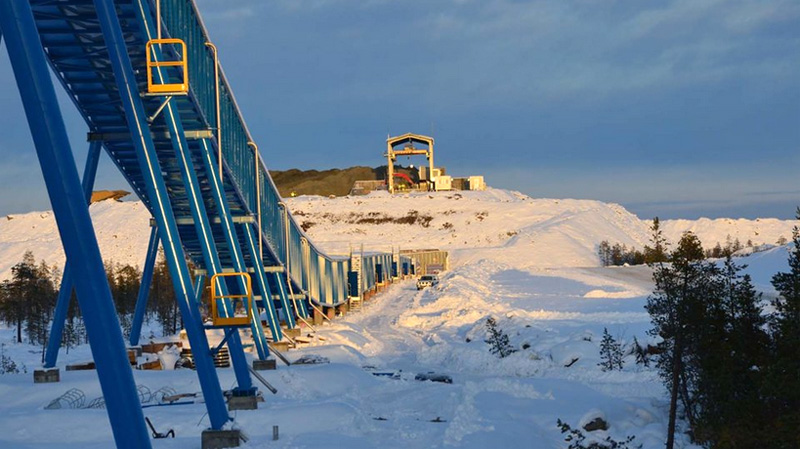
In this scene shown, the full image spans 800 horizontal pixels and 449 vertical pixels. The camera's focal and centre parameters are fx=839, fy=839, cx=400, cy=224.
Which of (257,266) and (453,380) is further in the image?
(257,266)

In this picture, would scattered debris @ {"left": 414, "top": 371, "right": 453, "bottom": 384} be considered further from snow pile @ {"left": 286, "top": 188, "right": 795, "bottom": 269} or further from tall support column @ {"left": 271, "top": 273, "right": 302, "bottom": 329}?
snow pile @ {"left": 286, "top": 188, "right": 795, "bottom": 269}

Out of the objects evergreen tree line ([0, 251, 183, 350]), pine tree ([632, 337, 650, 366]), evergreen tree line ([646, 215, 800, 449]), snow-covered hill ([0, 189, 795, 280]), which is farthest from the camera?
snow-covered hill ([0, 189, 795, 280])

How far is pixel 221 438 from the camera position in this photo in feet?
62.8

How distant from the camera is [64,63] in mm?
23203

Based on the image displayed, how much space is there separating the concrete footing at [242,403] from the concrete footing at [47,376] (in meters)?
7.29

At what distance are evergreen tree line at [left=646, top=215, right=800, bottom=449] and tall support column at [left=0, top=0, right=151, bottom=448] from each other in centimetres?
1153

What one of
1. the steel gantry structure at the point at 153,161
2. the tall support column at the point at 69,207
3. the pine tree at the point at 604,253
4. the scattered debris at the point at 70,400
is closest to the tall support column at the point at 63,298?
the steel gantry structure at the point at 153,161

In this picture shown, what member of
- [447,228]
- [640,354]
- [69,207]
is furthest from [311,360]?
[447,228]

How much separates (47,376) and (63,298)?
8.31 ft

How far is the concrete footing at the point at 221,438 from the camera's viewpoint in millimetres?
19156

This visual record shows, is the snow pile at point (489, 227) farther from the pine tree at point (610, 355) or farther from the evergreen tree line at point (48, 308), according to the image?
the pine tree at point (610, 355)

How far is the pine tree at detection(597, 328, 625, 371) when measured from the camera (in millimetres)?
31950

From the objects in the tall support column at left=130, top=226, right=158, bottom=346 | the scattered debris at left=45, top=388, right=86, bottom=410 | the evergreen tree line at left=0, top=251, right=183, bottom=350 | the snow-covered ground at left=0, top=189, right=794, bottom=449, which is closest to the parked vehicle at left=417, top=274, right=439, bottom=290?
the snow-covered ground at left=0, top=189, right=794, bottom=449

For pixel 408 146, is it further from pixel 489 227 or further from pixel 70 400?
pixel 70 400
